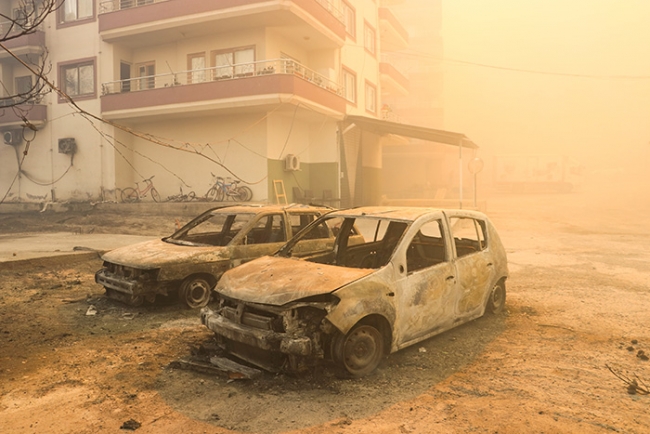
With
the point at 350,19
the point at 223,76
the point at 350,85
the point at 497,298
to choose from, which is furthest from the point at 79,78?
the point at 497,298

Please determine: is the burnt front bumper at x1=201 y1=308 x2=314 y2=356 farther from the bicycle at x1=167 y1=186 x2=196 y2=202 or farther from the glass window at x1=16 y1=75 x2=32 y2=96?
the glass window at x1=16 y1=75 x2=32 y2=96

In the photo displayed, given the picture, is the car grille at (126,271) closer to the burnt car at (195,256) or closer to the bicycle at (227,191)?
the burnt car at (195,256)

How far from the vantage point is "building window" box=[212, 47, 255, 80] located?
19.8 m

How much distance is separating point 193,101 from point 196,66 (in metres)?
2.73

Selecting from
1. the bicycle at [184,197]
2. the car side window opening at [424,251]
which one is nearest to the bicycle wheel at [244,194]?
the bicycle at [184,197]

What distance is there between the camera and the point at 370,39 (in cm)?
2842

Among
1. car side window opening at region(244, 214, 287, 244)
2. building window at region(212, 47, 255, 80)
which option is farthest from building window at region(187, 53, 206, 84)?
car side window opening at region(244, 214, 287, 244)

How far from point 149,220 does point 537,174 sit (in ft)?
129

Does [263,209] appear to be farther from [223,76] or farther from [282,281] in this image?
[223,76]

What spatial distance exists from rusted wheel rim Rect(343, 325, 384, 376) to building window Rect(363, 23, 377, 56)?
82.7 feet

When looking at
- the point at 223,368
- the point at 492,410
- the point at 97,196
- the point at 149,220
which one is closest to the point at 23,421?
the point at 223,368

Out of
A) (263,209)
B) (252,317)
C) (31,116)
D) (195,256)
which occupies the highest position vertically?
(31,116)

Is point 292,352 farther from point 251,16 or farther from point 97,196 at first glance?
point 97,196

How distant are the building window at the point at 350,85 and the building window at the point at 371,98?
205 cm
